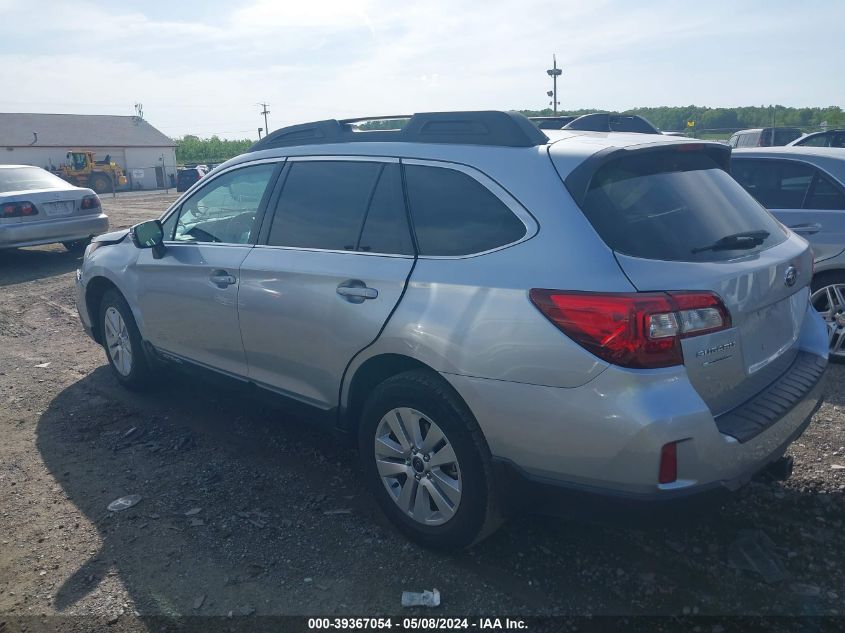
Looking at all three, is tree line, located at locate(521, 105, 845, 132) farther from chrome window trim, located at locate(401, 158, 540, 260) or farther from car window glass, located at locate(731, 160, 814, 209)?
chrome window trim, located at locate(401, 158, 540, 260)

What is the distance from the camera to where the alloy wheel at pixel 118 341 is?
17.8 feet

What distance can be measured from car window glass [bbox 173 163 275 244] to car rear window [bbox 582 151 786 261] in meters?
2.11

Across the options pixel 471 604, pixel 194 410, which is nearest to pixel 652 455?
A: pixel 471 604

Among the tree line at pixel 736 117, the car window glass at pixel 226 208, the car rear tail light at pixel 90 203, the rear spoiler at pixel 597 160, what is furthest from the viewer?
the tree line at pixel 736 117

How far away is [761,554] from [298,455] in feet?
8.41

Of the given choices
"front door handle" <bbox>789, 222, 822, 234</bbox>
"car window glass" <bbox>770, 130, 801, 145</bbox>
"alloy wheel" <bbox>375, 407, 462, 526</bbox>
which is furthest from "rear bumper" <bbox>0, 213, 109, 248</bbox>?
"car window glass" <bbox>770, 130, 801, 145</bbox>

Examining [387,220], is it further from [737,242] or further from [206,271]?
[737,242]

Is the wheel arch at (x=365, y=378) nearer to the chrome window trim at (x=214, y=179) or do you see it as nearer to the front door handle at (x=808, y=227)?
the chrome window trim at (x=214, y=179)

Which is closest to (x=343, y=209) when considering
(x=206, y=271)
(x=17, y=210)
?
(x=206, y=271)

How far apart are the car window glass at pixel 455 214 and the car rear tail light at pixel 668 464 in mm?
988

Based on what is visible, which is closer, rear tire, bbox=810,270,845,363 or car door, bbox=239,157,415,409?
car door, bbox=239,157,415,409

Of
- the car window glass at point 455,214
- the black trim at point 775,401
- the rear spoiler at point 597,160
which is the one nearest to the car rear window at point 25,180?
the car window glass at point 455,214

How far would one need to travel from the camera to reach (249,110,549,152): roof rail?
10.5 feet

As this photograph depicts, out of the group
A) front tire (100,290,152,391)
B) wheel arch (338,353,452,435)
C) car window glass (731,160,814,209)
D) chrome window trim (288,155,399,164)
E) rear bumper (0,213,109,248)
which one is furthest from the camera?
rear bumper (0,213,109,248)
